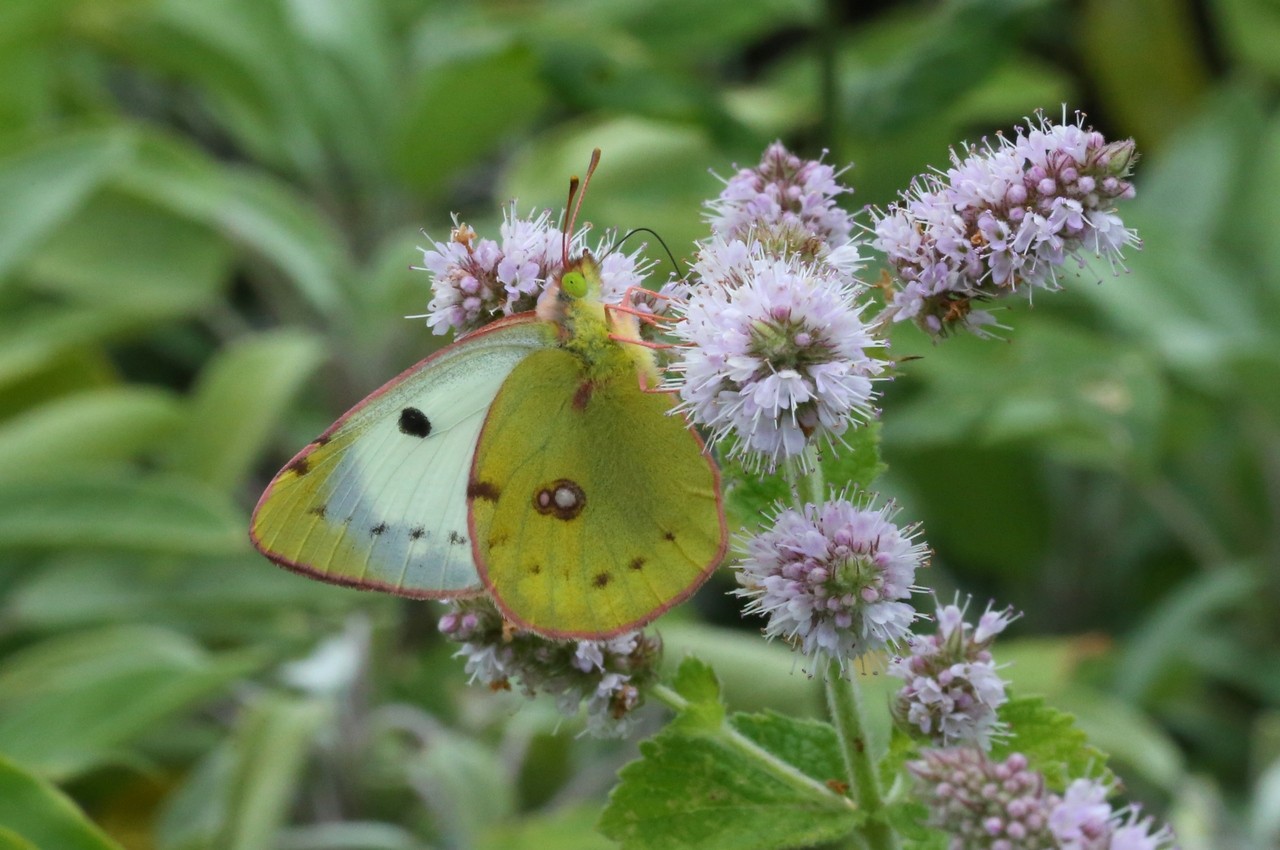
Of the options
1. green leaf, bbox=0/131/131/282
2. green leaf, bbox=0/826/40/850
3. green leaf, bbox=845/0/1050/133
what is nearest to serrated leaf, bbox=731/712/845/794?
green leaf, bbox=0/826/40/850

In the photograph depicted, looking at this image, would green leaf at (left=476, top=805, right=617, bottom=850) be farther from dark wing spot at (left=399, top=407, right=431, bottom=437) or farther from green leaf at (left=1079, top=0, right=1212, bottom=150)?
green leaf at (left=1079, top=0, right=1212, bottom=150)

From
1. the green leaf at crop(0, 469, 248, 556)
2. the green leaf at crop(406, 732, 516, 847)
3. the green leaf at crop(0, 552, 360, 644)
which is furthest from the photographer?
the green leaf at crop(0, 552, 360, 644)

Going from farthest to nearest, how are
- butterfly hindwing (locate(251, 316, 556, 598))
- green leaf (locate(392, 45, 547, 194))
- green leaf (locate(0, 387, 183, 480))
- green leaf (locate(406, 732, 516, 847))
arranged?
green leaf (locate(392, 45, 547, 194)) < green leaf (locate(0, 387, 183, 480)) < green leaf (locate(406, 732, 516, 847)) < butterfly hindwing (locate(251, 316, 556, 598))

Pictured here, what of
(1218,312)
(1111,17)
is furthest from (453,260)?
(1111,17)

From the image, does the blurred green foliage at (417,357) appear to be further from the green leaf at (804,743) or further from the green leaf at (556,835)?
the green leaf at (804,743)

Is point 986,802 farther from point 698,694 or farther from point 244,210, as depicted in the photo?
point 244,210

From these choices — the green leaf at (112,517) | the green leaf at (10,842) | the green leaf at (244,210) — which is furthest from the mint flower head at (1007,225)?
the green leaf at (244,210)
